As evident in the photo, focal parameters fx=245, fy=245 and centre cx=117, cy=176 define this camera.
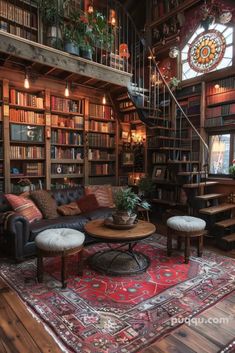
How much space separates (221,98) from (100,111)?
2.40m

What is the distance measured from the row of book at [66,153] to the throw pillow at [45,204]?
1162 mm

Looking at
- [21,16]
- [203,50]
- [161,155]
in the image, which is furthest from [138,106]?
[21,16]

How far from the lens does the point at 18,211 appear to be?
319 centimetres

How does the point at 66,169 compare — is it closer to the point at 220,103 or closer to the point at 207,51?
the point at 220,103

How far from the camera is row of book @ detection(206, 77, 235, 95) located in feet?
13.8

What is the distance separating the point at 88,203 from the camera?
398 centimetres

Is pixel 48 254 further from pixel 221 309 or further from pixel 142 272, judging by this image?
pixel 221 309

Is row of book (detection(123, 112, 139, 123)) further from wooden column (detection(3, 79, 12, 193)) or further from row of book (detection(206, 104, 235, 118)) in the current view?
wooden column (detection(3, 79, 12, 193))

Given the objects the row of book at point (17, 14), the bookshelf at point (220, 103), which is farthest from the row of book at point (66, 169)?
the bookshelf at point (220, 103)

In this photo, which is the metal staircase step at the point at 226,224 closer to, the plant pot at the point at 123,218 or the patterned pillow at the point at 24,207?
the plant pot at the point at 123,218

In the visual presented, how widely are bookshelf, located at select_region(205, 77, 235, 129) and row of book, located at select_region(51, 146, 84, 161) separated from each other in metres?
2.51

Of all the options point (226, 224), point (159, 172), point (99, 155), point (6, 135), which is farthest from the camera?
point (99, 155)

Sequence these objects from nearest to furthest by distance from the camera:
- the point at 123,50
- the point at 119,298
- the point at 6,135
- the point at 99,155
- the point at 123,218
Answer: the point at 119,298
the point at 123,218
the point at 6,135
the point at 123,50
the point at 99,155

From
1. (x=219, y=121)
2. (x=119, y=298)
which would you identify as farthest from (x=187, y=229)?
(x=219, y=121)
